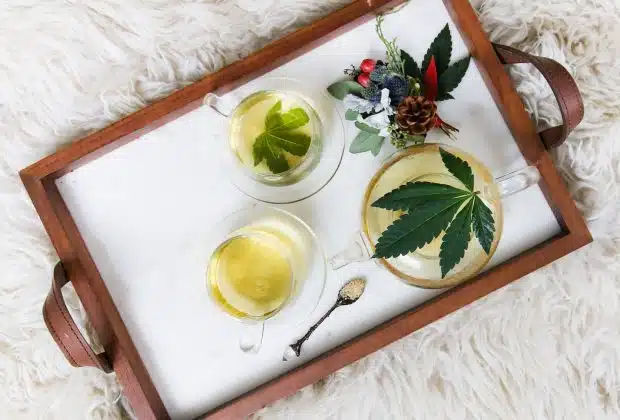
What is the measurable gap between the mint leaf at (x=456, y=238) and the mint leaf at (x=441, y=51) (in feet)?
0.55

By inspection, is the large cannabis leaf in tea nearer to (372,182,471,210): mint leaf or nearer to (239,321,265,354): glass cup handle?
(372,182,471,210): mint leaf

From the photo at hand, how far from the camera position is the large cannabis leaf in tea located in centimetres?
58

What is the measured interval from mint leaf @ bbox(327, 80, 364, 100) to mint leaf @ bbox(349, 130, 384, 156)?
0.15ft

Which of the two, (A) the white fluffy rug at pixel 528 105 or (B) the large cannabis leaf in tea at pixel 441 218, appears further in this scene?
(A) the white fluffy rug at pixel 528 105

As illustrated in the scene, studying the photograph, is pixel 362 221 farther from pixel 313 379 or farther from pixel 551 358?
pixel 551 358

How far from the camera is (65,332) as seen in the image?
622mm

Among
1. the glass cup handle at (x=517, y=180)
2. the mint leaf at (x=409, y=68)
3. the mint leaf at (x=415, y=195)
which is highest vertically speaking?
the mint leaf at (x=409, y=68)

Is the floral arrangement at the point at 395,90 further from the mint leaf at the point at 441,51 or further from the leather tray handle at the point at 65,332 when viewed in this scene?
the leather tray handle at the point at 65,332

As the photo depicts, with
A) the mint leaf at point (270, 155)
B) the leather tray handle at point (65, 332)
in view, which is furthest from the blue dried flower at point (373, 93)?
the leather tray handle at point (65, 332)

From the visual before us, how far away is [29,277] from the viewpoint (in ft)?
2.40

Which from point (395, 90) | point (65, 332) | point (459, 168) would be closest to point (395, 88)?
point (395, 90)

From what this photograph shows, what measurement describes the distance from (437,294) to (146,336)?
1.08 ft

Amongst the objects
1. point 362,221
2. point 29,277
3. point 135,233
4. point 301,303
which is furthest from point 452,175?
point 29,277

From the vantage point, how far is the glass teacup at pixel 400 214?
0.64 m
